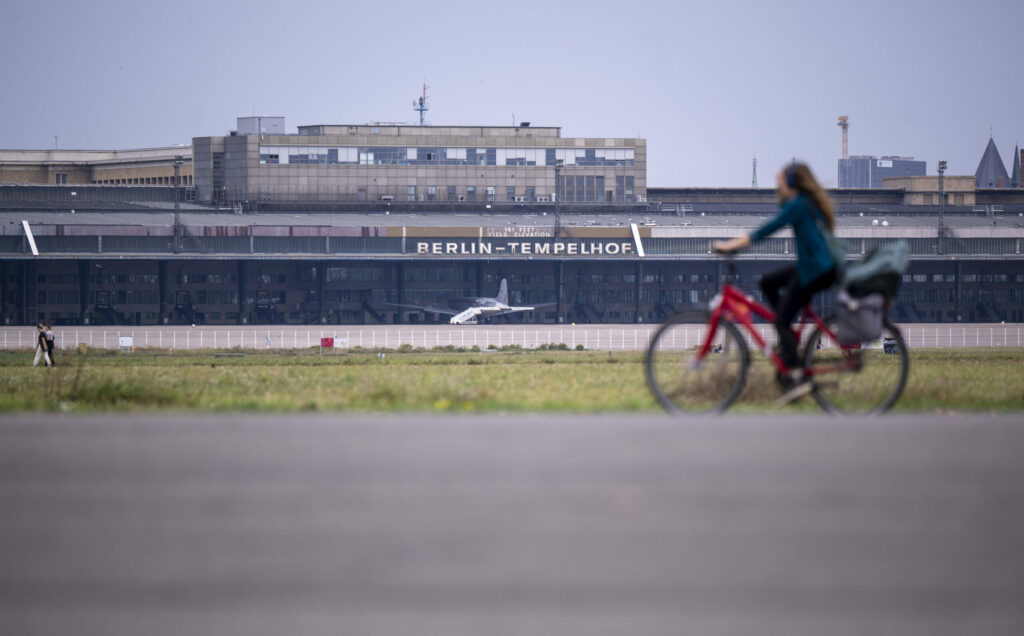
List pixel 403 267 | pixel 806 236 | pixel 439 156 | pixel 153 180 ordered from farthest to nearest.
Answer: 1. pixel 153 180
2. pixel 439 156
3. pixel 403 267
4. pixel 806 236

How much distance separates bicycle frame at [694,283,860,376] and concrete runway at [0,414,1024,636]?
231cm

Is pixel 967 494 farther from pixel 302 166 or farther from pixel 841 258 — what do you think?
pixel 302 166

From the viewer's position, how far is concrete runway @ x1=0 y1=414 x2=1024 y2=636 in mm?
3471

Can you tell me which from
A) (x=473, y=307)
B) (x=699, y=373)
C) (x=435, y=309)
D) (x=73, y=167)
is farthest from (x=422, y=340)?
(x=73, y=167)

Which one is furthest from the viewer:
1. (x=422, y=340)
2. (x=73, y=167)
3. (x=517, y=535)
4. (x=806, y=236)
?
(x=73, y=167)

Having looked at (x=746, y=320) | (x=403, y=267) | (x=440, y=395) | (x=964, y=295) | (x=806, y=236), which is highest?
(x=403, y=267)

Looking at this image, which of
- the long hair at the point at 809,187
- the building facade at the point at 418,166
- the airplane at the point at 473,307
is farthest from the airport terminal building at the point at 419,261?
the long hair at the point at 809,187

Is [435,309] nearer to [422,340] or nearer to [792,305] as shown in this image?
[422,340]

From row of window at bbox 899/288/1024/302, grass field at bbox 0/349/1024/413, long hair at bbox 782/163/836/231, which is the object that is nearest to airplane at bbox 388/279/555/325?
row of window at bbox 899/288/1024/302

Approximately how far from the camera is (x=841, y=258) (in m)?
7.23

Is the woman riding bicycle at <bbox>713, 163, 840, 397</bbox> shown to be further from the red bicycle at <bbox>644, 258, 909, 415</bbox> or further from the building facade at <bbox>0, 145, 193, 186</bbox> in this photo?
the building facade at <bbox>0, 145, 193, 186</bbox>

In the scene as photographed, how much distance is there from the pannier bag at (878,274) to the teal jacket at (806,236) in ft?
0.61

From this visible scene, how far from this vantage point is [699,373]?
7406mm

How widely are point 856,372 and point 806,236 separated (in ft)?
3.30
